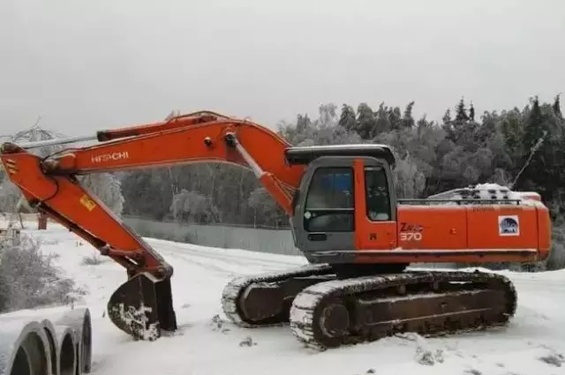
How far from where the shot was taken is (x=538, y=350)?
26.9 ft

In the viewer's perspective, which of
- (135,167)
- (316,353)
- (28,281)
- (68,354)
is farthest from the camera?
(28,281)

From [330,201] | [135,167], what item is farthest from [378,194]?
[135,167]

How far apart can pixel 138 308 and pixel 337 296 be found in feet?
8.50

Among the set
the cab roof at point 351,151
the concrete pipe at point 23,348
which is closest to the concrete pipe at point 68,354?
the concrete pipe at point 23,348

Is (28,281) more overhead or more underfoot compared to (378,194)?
more underfoot

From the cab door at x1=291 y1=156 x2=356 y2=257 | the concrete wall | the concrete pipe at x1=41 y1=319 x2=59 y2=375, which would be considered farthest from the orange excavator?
the concrete wall

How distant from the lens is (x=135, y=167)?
31.7ft

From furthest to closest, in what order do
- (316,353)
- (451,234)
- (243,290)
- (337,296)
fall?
1. (243,290)
2. (451,234)
3. (337,296)
4. (316,353)

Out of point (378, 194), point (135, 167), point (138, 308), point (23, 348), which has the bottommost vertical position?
point (138, 308)

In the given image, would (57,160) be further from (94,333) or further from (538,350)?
(538,350)

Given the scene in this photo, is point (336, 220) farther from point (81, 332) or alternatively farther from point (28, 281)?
point (28, 281)

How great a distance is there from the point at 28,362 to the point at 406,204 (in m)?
5.78

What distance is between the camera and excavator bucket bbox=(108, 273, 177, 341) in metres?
9.17

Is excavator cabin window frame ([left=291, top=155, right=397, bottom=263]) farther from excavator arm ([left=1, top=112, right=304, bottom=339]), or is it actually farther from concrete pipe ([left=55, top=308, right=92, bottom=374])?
concrete pipe ([left=55, top=308, right=92, bottom=374])
